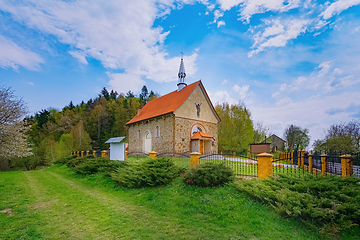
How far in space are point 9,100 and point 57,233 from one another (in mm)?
Answer: 14997

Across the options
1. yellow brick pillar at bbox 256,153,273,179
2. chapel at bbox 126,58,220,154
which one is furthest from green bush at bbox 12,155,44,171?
yellow brick pillar at bbox 256,153,273,179

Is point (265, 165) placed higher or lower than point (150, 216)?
higher

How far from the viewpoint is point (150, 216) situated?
6250 mm

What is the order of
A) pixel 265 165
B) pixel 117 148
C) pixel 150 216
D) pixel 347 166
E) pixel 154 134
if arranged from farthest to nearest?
1. pixel 154 134
2. pixel 117 148
3. pixel 265 165
4. pixel 347 166
5. pixel 150 216

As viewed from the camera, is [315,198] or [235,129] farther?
[235,129]

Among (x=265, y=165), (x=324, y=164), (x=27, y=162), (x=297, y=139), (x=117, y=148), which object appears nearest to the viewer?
(x=265, y=165)

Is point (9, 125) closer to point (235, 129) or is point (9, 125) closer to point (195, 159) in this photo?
point (195, 159)

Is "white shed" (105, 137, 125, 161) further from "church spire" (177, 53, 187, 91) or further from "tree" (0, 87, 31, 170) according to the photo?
"church spire" (177, 53, 187, 91)

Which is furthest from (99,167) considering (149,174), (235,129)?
(235,129)

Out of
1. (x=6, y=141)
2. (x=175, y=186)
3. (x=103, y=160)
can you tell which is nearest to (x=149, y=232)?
(x=175, y=186)

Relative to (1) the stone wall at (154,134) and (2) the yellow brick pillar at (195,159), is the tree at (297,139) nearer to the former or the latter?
(1) the stone wall at (154,134)

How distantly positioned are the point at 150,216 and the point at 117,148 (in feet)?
29.7

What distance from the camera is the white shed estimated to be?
14.0m

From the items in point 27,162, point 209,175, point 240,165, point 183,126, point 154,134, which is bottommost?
point 27,162
